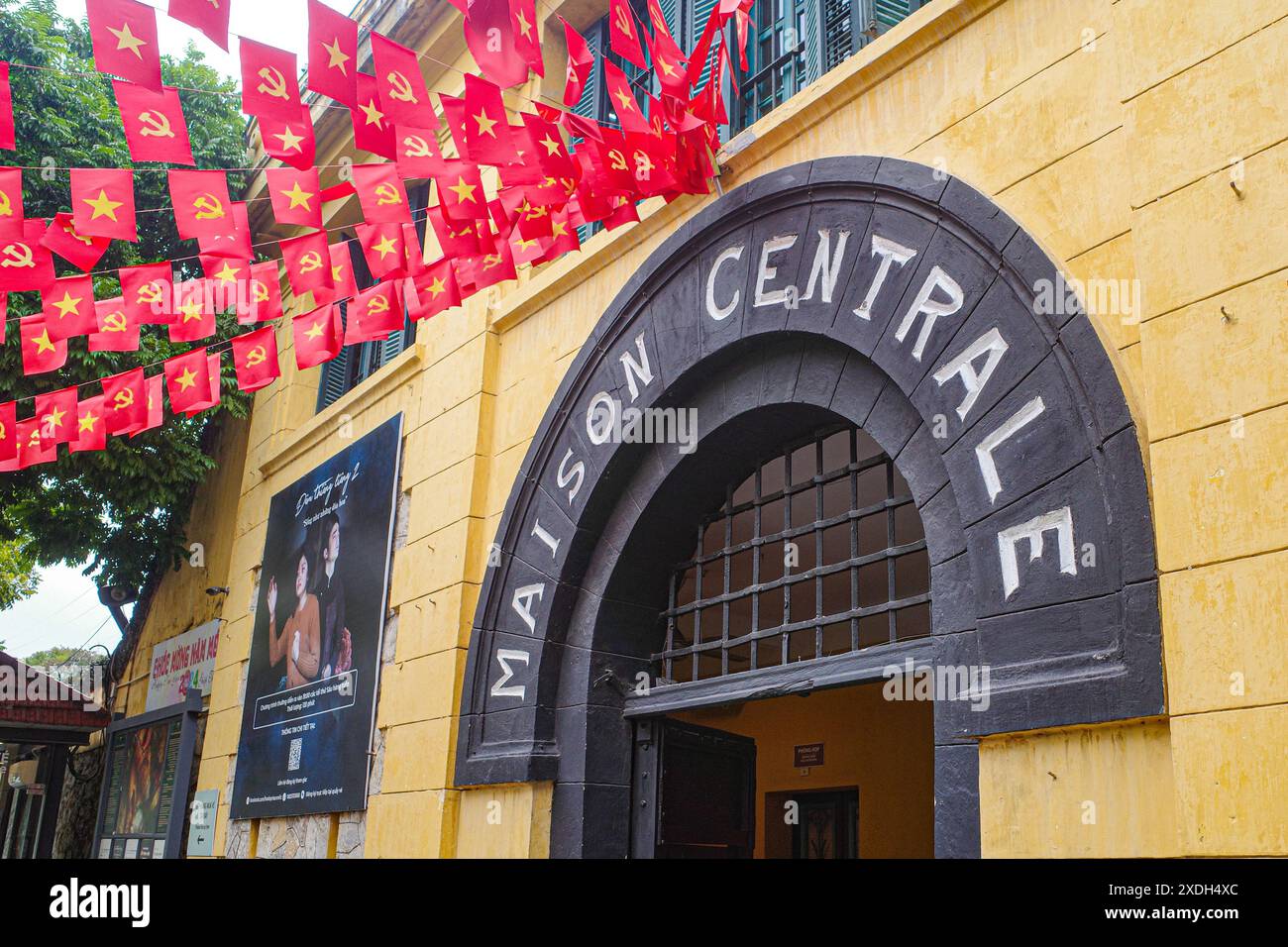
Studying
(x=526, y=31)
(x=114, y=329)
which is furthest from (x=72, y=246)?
(x=526, y=31)

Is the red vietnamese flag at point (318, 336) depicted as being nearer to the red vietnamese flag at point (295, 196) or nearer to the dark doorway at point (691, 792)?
the red vietnamese flag at point (295, 196)

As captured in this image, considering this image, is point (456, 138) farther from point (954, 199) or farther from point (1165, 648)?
point (1165, 648)

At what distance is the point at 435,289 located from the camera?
6.43 m

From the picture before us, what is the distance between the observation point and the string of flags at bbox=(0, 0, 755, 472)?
508 centimetres

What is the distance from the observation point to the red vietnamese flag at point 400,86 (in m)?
5.14

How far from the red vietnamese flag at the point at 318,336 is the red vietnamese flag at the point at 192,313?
49 centimetres

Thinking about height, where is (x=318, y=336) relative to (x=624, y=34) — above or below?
below

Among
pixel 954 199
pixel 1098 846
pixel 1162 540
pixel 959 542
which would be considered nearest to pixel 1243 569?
pixel 1162 540

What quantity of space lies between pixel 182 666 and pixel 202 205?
8059 mm

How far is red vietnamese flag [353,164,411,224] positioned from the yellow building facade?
4.60ft

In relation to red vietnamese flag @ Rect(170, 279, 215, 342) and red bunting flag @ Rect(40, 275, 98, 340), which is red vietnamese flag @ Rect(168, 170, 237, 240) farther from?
red bunting flag @ Rect(40, 275, 98, 340)

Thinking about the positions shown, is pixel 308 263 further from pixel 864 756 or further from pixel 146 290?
pixel 864 756

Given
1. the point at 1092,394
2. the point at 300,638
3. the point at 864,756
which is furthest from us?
the point at 864,756

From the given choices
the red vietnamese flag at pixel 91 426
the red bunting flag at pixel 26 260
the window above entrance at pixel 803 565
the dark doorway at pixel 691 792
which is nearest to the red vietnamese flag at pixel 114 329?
the red bunting flag at pixel 26 260
